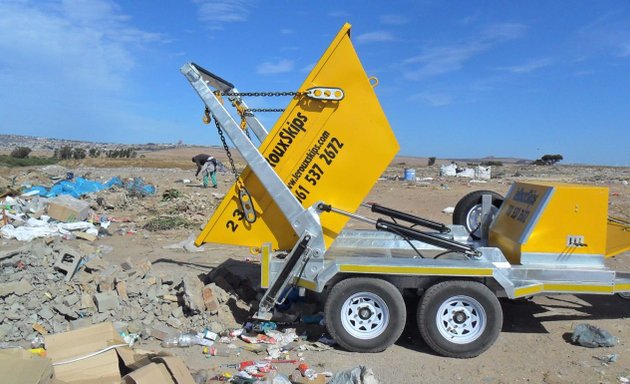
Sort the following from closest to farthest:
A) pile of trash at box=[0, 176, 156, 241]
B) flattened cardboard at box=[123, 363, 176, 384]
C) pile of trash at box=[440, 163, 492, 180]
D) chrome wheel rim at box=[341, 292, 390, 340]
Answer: flattened cardboard at box=[123, 363, 176, 384] → chrome wheel rim at box=[341, 292, 390, 340] → pile of trash at box=[0, 176, 156, 241] → pile of trash at box=[440, 163, 492, 180]

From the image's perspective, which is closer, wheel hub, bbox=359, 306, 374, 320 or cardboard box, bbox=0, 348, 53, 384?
cardboard box, bbox=0, 348, 53, 384

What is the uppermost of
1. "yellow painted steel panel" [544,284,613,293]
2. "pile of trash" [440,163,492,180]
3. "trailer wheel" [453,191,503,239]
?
"pile of trash" [440,163,492,180]

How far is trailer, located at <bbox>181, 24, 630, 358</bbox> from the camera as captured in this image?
515cm

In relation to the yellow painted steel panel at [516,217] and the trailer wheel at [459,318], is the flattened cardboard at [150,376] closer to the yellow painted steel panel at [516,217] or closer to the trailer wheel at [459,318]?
the trailer wheel at [459,318]

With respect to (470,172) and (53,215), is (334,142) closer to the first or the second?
(53,215)

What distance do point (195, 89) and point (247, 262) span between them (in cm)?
382

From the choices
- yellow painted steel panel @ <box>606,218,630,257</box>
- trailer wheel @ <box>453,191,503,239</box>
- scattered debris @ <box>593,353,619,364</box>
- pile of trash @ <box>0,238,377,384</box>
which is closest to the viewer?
pile of trash @ <box>0,238,377,384</box>

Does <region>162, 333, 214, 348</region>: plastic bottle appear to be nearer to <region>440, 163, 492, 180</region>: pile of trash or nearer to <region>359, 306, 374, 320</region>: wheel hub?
<region>359, 306, 374, 320</region>: wheel hub

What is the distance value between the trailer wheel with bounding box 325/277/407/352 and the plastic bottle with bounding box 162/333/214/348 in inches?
53.7

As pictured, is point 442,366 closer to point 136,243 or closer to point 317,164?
point 317,164

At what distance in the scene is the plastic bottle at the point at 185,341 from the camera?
5.43 metres

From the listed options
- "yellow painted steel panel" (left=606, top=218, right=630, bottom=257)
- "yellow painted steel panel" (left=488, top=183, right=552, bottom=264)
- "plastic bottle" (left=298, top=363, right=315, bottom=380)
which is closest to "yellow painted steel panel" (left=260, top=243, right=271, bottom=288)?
"plastic bottle" (left=298, top=363, right=315, bottom=380)

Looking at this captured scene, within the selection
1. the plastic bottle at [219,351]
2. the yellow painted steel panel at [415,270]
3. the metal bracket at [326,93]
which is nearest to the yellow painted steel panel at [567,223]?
the yellow painted steel panel at [415,270]

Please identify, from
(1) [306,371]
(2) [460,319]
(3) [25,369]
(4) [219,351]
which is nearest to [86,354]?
(3) [25,369]
